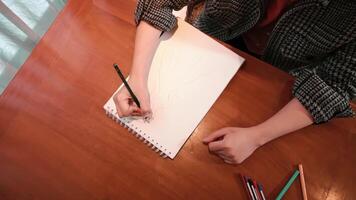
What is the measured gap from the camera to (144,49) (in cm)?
65

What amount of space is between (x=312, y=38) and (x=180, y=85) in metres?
0.31

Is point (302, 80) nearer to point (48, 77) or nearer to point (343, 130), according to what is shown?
point (343, 130)

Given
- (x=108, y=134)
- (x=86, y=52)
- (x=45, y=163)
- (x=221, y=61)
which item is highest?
(x=221, y=61)

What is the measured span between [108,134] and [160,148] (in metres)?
0.12

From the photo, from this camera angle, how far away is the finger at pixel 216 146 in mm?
594

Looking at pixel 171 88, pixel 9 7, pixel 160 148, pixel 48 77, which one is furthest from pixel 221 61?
pixel 9 7

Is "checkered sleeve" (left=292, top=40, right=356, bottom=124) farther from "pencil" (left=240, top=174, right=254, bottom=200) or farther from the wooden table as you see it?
"pencil" (left=240, top=174, right=254, bottom=200)

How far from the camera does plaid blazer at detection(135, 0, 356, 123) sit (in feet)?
1.91

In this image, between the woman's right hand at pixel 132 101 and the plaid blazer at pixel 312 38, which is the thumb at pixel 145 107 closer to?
the woman's right hand at pixel 132 101

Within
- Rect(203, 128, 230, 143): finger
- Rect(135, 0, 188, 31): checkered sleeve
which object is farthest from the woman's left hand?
Rect(135, 0, 188, 31): checkered sleeve

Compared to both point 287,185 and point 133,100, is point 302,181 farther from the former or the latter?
point 133,100

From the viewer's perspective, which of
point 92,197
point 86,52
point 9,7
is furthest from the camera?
point 9,7

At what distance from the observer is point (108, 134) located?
0.62m

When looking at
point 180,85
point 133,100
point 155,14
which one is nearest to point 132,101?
point 133,100
